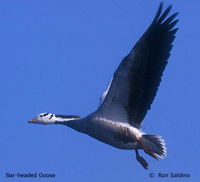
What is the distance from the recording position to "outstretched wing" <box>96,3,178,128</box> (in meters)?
5.89

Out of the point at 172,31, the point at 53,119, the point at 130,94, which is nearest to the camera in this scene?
the point at 172,31

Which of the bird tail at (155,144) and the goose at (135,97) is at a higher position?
the goose at (135,97)

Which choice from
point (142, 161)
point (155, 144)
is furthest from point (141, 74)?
point (142, 161)

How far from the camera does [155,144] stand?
6594mm

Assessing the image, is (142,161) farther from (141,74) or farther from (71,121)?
(141,74)

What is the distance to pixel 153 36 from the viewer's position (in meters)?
5.89

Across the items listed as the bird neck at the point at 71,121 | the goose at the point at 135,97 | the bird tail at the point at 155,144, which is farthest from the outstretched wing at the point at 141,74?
the bird neck at the point at 71,121

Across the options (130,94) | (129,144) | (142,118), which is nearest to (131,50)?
(130,94)

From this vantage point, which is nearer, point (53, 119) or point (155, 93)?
point (155, 93)

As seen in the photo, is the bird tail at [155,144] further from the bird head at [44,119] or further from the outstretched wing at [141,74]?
the bird head at [44,119]

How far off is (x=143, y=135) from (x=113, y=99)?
2.73ft

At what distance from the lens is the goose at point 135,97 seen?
590cm

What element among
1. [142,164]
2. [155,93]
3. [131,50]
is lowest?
[142,164]

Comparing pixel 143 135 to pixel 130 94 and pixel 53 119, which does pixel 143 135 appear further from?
pixel 53 119
